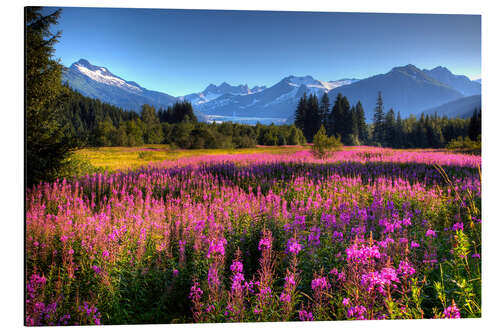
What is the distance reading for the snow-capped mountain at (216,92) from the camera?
16.9 feet

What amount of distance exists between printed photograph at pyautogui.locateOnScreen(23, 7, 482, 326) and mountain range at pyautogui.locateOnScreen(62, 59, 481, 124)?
1.3 inches

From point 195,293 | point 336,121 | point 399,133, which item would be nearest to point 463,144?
point 399,133

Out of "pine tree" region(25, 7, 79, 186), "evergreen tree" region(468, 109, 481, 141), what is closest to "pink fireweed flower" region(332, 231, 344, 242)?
"evergreen tree" region(468, 109, 481, 141)

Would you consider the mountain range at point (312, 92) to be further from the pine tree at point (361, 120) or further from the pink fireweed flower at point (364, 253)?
the pink fireweed flower at point (364, 253)

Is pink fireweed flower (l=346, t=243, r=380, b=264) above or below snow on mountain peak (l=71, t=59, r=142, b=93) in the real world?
below

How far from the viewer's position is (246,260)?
3.60m

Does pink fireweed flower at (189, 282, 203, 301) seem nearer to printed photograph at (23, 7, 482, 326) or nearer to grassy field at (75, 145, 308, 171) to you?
printed photograph at (23, 7, 482, 326)

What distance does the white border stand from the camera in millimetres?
3379

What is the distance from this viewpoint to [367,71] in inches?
211

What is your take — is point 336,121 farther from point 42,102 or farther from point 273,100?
A: point 42,102

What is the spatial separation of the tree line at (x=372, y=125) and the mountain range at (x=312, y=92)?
0.14 metres

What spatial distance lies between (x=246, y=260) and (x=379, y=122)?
3795 mm
